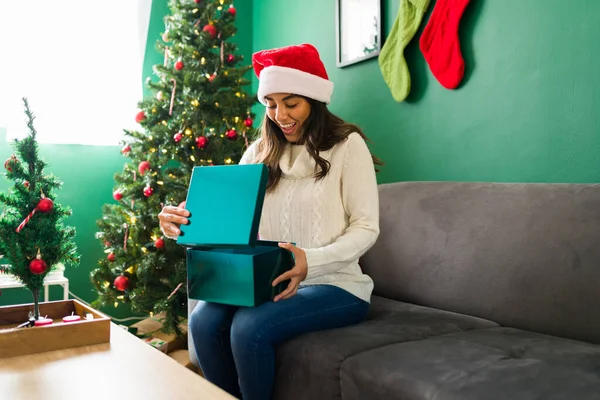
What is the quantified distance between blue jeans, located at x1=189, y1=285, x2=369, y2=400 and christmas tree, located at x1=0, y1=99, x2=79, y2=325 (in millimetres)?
419

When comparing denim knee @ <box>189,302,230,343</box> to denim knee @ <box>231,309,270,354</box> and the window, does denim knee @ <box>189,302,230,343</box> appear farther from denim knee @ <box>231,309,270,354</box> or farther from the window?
the window

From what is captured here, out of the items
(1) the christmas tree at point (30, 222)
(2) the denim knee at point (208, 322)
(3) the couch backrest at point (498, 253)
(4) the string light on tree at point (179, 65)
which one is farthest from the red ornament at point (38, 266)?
(4) the string light on tree at point (179, 65)

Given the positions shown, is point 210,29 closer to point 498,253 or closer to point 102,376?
point 498,253

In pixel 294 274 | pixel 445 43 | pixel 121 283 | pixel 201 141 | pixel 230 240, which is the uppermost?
pixel 445 43

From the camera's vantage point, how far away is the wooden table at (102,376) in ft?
3.00

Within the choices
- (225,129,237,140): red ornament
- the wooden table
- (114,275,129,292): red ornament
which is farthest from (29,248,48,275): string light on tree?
(225,129,237,140): red ornament

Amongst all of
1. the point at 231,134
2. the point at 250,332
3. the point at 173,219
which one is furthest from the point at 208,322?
the point at 231,134

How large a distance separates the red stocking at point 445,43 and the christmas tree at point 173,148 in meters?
1.02

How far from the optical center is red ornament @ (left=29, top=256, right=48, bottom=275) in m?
1.29

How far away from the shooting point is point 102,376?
39.9 inches

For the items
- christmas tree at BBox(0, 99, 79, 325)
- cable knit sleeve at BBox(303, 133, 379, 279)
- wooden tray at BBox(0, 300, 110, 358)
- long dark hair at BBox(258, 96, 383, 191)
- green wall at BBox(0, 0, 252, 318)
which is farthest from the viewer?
green wall at BBox(0, 0, 252, 318)

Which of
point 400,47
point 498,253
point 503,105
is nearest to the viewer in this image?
point 498,253

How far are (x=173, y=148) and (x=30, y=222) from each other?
4.45 feet

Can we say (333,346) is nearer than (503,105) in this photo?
Yes
